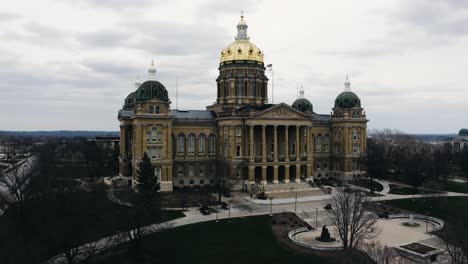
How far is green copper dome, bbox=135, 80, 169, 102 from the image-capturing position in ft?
218

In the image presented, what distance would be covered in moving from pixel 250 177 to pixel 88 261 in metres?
40.7

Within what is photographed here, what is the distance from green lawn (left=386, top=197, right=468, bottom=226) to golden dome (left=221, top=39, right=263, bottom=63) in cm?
3969

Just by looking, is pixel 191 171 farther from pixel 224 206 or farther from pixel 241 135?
pixel 224 206

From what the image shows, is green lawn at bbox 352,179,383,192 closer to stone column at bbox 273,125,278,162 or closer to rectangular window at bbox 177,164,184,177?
stone column at bbox 273,125,278,162

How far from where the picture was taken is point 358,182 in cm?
7612

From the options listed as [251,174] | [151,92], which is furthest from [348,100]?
[151,92]

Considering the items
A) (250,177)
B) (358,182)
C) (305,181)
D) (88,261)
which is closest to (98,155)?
(250,177)

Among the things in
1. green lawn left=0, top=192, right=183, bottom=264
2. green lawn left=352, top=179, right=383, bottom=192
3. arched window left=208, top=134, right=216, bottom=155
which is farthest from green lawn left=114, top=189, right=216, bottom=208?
green lawn left=352, top=179, right=383, bottom=192

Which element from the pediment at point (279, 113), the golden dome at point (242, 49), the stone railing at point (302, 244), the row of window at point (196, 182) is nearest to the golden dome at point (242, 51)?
the golden dome at point (242, 49)

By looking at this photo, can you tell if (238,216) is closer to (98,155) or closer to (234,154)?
(234,154)

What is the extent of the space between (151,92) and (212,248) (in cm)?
3675

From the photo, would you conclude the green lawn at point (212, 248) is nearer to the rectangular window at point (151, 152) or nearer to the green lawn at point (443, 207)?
the rectangular window at point (151, 152)

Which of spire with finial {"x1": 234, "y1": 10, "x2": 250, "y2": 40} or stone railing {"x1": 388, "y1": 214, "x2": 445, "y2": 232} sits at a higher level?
spire with finial {"x1": 234, "y1": 10, "x2": 250, "y2": 40}

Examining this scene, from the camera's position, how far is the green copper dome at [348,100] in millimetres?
82562
